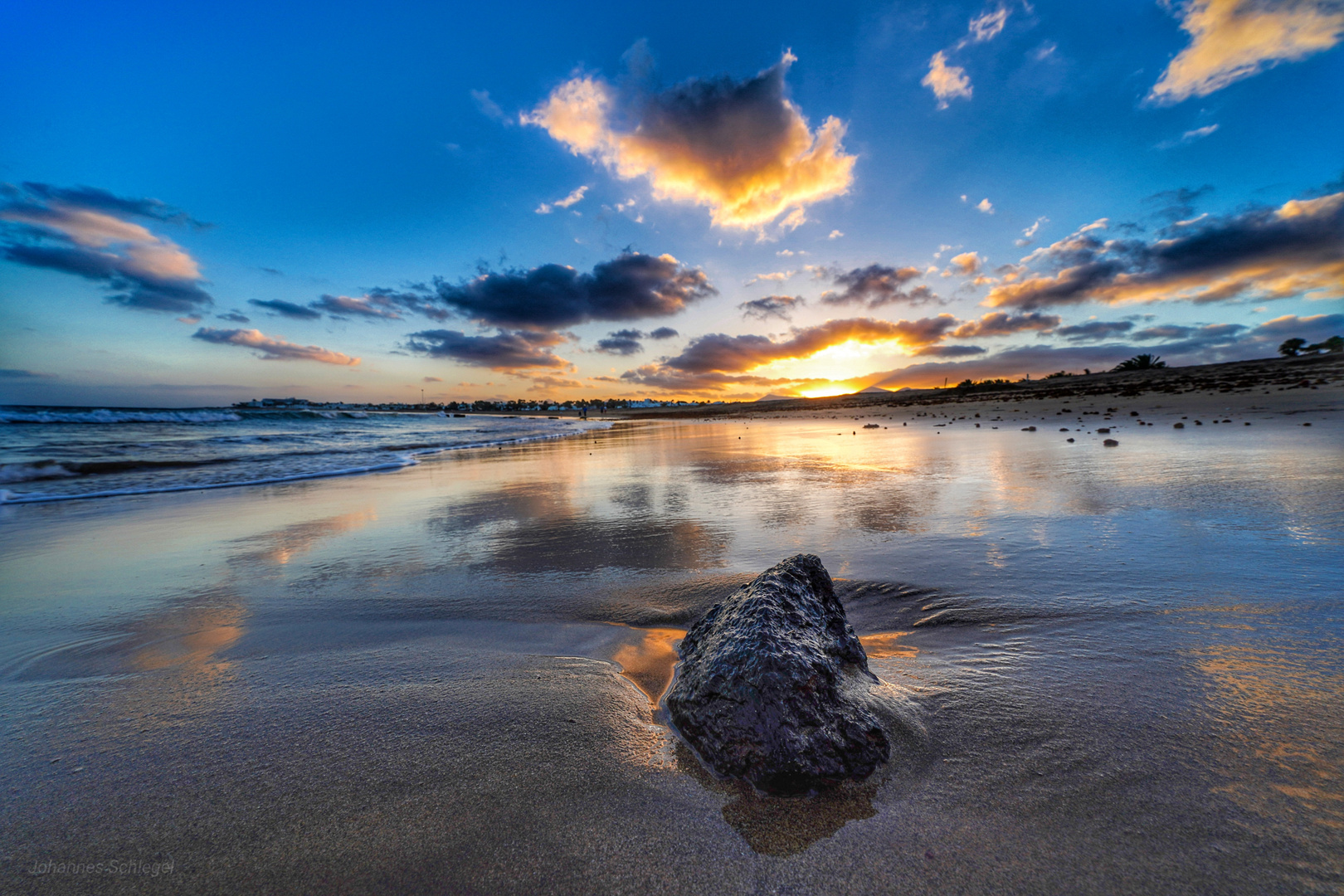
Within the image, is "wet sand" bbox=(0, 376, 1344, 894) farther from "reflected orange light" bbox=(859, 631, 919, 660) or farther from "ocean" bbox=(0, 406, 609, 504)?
"ocean" bbox=(0, 406, 609, 504)

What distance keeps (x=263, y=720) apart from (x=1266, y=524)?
6930 millimetres

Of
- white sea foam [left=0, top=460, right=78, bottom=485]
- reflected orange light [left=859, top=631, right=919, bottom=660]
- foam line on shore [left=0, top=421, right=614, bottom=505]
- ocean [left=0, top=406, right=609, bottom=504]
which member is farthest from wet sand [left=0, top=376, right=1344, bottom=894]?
white sea foam [left=0, top=460, right=78, bottom=485]

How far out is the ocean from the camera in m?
10.0

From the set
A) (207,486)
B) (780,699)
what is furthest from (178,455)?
(780,699)

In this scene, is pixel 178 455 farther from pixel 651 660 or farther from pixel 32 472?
pixel 651 660

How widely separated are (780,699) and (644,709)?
0.69 metres

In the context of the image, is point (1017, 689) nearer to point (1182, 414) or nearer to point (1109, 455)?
point (1109, 455)

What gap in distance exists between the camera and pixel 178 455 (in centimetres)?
1456

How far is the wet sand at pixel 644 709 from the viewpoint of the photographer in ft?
4.44

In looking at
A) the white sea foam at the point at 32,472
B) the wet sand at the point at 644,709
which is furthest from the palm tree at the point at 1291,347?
the white sea foam at the point at 32,472

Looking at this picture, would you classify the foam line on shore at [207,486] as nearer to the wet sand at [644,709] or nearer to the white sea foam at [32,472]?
the white sea foam at [32,472]

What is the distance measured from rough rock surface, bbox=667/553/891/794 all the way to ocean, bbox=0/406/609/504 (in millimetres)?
Result: 11838

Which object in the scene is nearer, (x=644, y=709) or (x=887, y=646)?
(x=644, y=709)

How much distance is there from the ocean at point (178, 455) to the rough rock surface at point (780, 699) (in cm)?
1184
